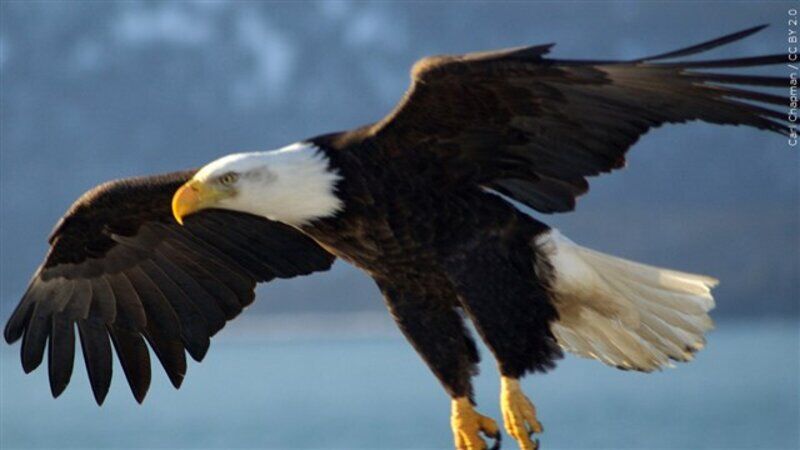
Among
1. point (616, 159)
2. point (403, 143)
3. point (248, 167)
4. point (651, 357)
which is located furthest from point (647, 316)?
point (248, 167)

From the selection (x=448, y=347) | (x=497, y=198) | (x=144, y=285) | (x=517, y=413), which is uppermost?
(x=144, y=285)

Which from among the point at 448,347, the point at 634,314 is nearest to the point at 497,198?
the point at 448,347

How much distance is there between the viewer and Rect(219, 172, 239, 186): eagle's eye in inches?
203

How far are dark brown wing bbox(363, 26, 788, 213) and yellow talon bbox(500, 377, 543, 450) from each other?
0.63 m

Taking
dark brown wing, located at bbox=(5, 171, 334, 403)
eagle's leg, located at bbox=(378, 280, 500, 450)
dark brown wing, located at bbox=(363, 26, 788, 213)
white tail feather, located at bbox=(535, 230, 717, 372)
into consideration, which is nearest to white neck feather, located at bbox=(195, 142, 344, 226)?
dark brown wing, located at bbox=(363, 26, 788, 213)

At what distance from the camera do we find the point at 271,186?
5.14m

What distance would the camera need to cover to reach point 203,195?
518 centimetres

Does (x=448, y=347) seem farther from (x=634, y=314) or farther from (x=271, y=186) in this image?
(x=271, y=186)

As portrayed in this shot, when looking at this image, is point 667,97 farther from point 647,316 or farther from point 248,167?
point 248,167

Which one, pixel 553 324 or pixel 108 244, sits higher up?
pixel 108 244

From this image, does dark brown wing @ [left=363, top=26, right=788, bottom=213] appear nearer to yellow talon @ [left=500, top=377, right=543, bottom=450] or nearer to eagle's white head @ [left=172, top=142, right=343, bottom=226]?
eagle's white head @ [left=172, top=142, right=343, bottom=226]

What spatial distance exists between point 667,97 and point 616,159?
0.28 metres

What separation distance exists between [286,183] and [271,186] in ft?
0.18

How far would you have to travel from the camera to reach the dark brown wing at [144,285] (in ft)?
19.6
